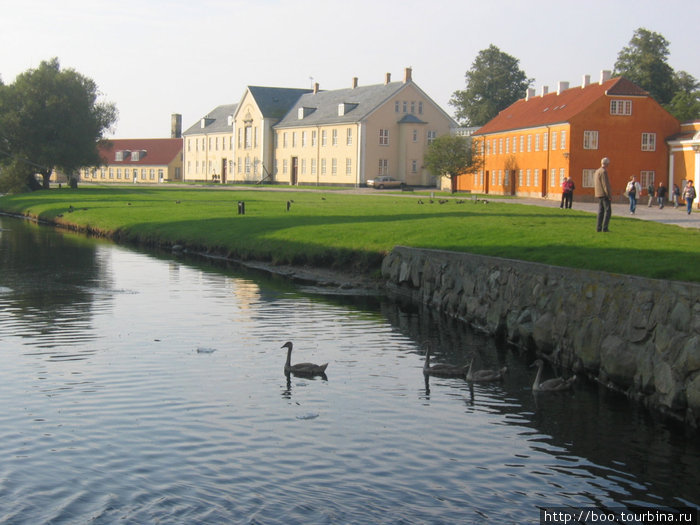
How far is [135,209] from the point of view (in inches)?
2229

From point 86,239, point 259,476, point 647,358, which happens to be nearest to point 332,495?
point 259,476

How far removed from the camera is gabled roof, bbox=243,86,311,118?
112 metres

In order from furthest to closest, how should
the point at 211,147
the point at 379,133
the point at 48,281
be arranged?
the point at 211,147 → the point at 379,133 → the point at 48,281

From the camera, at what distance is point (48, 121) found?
271 ft

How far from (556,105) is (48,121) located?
43.1m

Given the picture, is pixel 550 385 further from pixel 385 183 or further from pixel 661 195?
pixel 385 183

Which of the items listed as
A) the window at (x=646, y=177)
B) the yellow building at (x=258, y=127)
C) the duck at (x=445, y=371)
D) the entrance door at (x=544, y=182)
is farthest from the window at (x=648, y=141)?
the duck at (x=445, y=371)

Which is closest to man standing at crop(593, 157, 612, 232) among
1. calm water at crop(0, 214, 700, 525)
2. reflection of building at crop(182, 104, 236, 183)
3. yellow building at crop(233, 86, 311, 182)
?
calm water at crop(0, 214, 700, 525)

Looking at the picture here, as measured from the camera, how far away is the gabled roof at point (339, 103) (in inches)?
3812

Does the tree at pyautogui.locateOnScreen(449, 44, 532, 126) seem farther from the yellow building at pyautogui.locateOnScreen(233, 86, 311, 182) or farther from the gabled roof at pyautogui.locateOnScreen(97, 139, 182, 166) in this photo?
the gabled roof at pyautogui.locateOnScreen(97, 139, 182, 166)

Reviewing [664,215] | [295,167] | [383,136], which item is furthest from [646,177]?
[295,167]

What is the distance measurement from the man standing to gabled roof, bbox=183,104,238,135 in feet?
332

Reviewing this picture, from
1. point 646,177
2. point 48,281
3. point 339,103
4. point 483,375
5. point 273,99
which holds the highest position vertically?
point 273,99

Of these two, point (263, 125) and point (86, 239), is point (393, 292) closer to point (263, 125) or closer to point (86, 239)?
point (86, 239)
